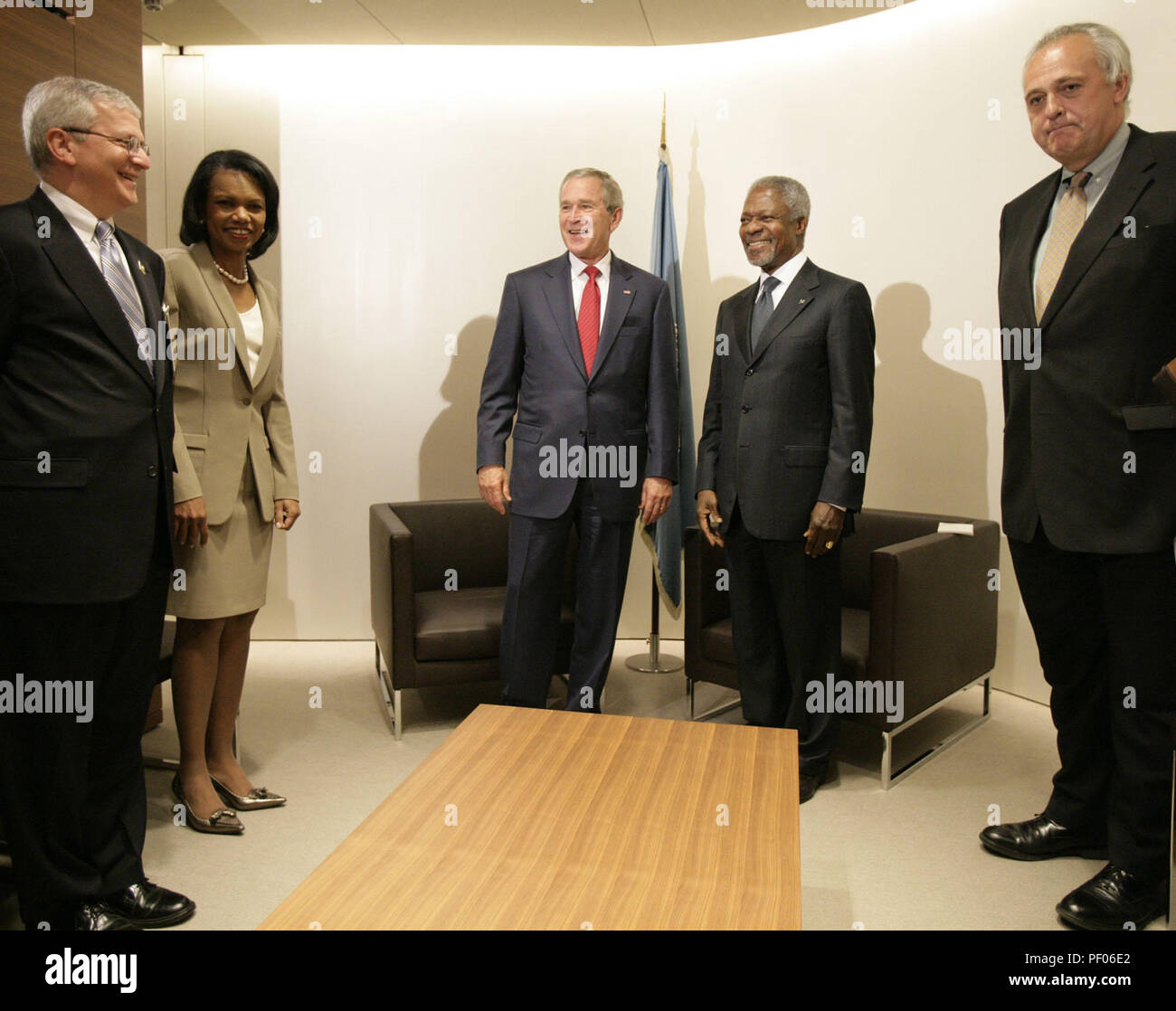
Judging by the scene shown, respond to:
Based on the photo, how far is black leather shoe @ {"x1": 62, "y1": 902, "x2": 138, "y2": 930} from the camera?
221 centimetres

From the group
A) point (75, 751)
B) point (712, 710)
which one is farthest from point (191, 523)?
point (712, 710)

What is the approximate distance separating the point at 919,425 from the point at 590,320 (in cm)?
201

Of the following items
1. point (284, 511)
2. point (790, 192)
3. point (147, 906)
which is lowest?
point (147, 906)

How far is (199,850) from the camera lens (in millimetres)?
2828

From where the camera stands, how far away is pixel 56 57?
3.11 m

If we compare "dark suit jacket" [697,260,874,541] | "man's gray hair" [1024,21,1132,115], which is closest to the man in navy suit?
"dark suit jacket" [697,260,874,541]

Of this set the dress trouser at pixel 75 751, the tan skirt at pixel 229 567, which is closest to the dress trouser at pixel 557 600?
the tan skirt at pixel 229 567

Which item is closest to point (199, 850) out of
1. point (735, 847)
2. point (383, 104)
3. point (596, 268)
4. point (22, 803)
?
point (22, 803)

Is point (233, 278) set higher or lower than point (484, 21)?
lower

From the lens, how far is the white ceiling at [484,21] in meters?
4.43

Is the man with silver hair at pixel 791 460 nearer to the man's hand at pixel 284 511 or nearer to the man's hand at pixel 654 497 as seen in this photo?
the man's hand at pixel 654 497

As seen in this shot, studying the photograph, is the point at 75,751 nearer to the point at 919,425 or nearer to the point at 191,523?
the point at 191,523

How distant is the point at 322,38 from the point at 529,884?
15.3 feet

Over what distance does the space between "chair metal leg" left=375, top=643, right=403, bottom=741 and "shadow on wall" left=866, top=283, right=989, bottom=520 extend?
2.57 metres
